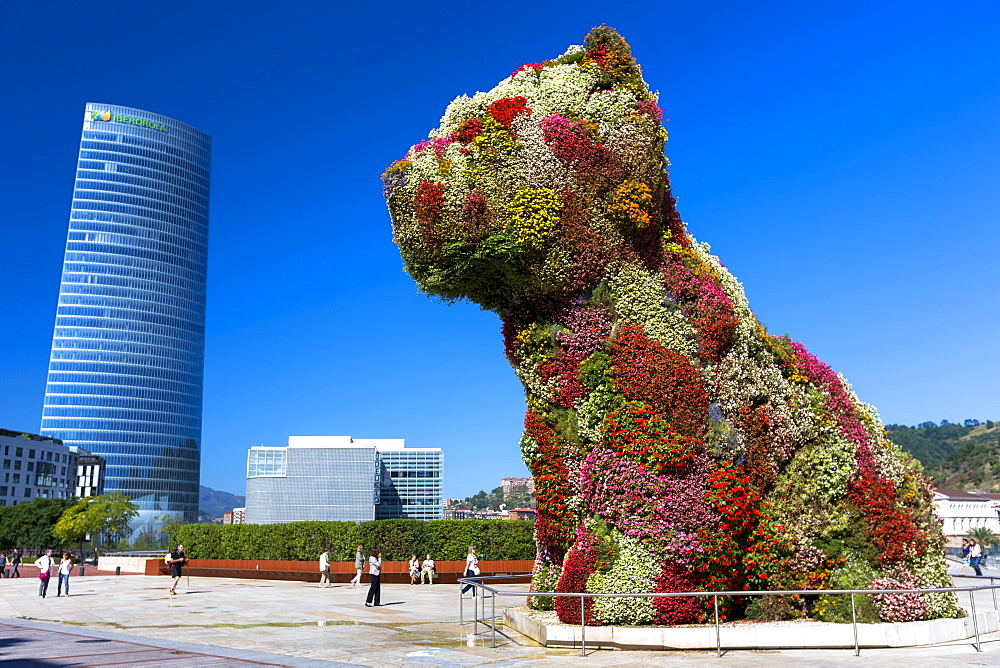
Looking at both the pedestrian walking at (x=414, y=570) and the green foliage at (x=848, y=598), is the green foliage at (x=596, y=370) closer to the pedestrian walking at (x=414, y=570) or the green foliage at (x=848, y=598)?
the green foliage at (x=848, y=598)

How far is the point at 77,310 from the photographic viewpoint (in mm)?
138750

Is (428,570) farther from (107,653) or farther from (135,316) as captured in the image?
(135,316)

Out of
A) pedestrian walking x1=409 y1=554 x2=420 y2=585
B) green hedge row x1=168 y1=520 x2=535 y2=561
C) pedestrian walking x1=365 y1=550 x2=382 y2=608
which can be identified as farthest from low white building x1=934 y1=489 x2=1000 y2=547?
pedestrian walking x1=365 y1=550 x2=382 y2=608

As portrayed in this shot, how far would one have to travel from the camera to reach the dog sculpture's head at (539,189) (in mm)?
11742

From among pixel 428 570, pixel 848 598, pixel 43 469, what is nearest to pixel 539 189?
pixel 848 598

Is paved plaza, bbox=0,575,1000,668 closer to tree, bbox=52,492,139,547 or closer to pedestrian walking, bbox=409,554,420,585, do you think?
pedestrian walking, bbox=409,554,420,585

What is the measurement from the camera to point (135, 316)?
143m

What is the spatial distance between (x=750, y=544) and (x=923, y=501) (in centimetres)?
305

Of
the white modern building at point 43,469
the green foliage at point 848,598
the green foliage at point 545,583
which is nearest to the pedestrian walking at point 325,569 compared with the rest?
the green foliage at point 545,583

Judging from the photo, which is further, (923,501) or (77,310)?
(77,310)

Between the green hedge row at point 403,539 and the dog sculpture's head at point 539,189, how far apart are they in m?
18.3

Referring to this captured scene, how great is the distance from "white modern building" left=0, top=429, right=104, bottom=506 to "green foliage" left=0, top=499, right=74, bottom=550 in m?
49.9

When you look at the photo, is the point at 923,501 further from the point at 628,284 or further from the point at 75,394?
the point at 75,394

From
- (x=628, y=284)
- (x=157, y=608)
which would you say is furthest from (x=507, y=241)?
(x=157, y=608)
